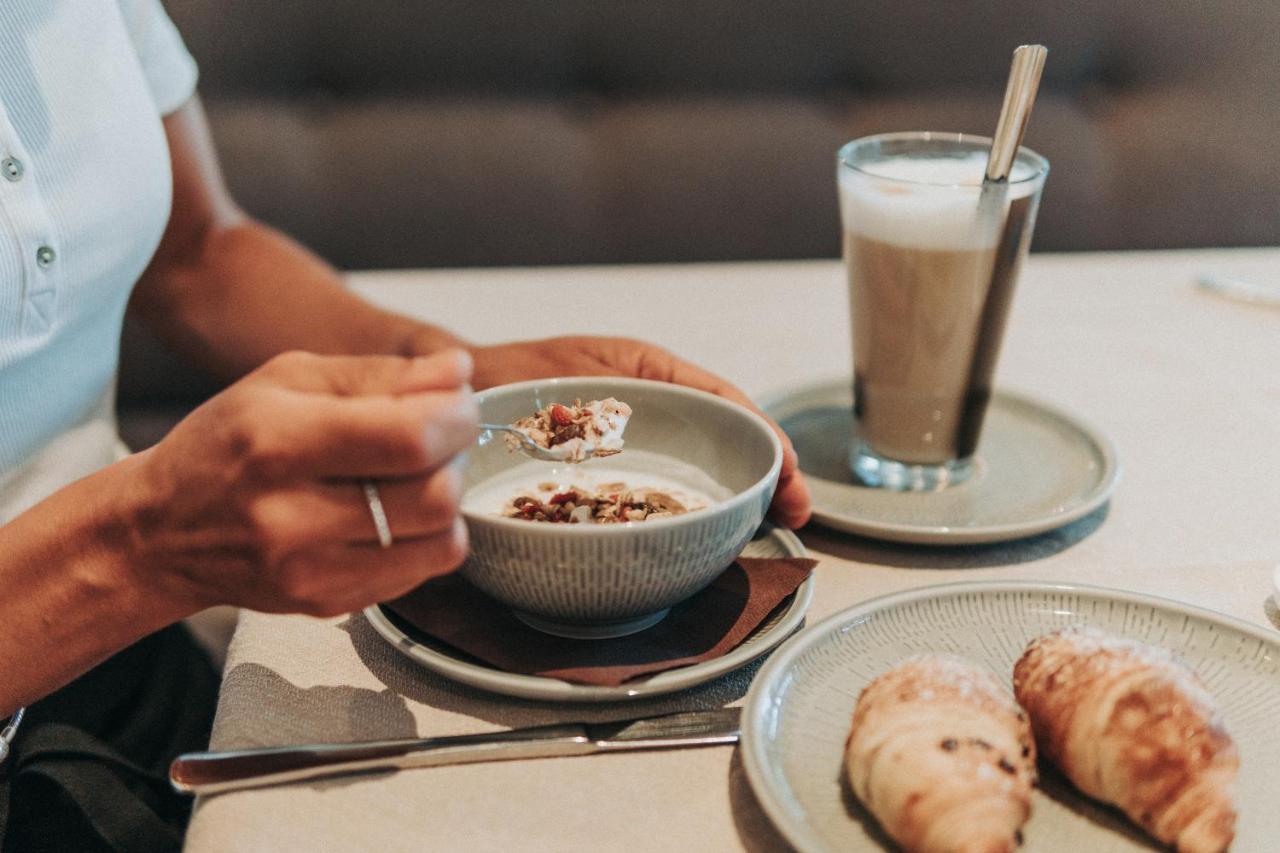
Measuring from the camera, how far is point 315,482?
20.4 inches

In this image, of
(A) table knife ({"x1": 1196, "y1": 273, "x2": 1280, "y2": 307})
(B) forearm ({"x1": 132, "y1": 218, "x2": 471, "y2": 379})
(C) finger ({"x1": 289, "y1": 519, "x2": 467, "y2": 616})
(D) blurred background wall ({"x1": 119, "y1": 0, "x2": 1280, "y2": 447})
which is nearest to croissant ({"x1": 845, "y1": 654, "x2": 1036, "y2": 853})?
(C) finger ({"x1": 289, "y1": 519, "x2": 467, "y2": 616})

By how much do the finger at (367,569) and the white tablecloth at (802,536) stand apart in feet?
0.30

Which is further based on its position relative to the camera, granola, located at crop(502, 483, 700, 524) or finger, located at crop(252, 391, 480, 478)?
granola, located at crop(502, 483, 700, 524)

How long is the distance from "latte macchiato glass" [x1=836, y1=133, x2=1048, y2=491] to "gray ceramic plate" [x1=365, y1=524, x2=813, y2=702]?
27 centimetres

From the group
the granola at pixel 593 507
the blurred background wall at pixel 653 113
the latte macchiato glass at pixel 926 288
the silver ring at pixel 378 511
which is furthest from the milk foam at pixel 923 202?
the blurred background wall at pixel 653 113

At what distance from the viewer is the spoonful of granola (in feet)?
2.44

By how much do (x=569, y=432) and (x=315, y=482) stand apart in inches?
10.0

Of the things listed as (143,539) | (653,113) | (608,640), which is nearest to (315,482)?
(143,539)

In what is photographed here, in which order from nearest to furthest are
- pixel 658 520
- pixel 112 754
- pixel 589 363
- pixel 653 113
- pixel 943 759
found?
pixel 943 759
pixel 658 520
pixel 112 754
pixel 589 363
pixel 653 113

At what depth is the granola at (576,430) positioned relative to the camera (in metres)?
0.75

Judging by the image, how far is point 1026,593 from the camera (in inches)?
26.9

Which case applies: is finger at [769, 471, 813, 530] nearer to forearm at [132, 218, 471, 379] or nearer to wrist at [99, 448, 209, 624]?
wrist at [99, 448, 209, 624]

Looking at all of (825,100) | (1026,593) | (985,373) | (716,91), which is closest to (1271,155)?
(825,100)

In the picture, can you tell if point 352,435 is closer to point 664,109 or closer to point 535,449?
point 535,449
